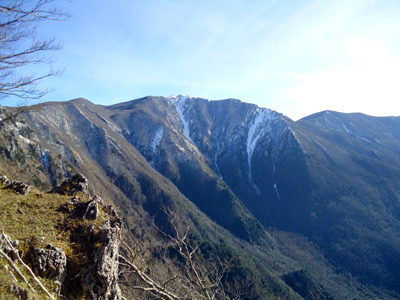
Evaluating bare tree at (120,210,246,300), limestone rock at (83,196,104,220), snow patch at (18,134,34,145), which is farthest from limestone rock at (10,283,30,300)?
snow patch at (18,134,34,145)

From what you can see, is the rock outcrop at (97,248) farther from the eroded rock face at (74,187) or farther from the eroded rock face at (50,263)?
the eroded rock face at (74,187)

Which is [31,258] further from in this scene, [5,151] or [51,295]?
[5,151]

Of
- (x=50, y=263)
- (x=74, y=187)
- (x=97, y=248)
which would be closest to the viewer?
(x=50, y=263)

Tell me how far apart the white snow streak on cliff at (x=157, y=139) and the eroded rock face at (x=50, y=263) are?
533 ft

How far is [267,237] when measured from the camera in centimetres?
13888

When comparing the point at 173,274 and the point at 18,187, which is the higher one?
the point at 18,187

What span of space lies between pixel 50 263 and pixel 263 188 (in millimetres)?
189391

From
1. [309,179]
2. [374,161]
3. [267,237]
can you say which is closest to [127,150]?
[267,237]

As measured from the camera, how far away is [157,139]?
170 meters

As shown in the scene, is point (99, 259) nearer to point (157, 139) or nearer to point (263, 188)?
point (157, 139)

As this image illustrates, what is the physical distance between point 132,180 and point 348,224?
360ft

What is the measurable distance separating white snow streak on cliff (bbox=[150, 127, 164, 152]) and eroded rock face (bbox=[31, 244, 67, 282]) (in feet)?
533

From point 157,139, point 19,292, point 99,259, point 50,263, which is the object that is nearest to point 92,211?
point 99,259

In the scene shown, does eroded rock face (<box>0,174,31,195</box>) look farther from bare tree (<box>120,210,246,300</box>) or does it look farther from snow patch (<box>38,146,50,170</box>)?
snow patch (<box>38,146,50,170</box>)
